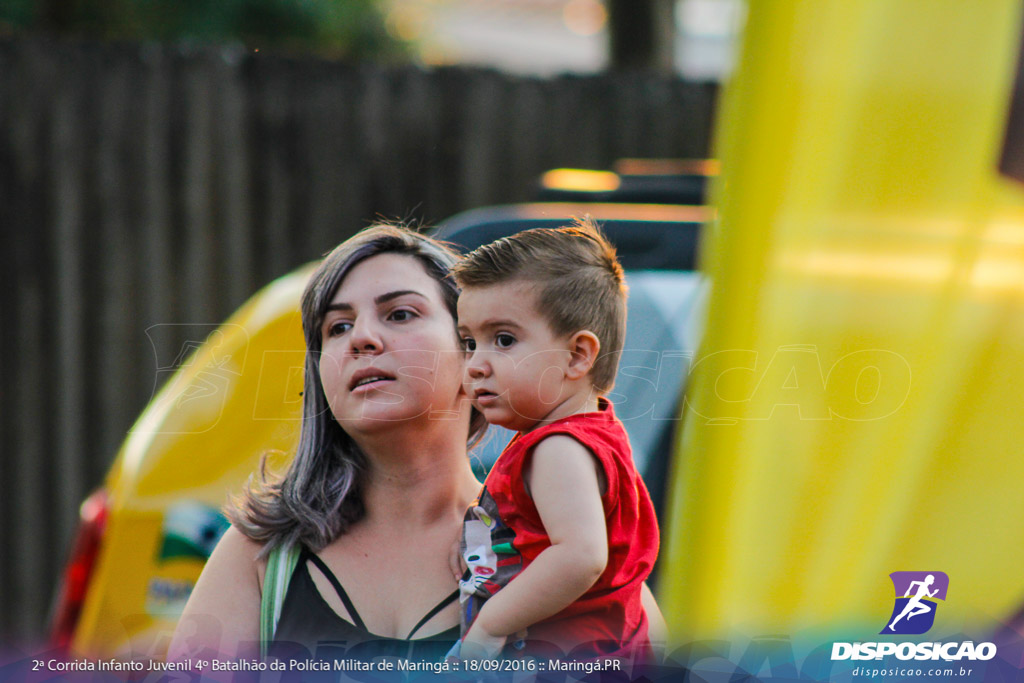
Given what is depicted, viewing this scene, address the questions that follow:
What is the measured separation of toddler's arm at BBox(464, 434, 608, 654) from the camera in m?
0.81

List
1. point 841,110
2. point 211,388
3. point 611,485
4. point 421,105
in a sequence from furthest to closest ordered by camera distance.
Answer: point 421,105 → point 211,388 → point 841,110 → point 611,485

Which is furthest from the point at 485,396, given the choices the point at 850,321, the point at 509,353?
the point at 850,321

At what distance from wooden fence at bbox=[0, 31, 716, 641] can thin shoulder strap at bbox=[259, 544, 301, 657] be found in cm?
281

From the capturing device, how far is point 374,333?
829mm

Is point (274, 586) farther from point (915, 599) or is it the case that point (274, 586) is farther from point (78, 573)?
point (78, 573)

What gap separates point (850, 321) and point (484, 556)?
45 cm

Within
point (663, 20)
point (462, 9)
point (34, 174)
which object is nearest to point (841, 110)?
point (34, 174)

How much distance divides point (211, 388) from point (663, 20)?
5.97 meters

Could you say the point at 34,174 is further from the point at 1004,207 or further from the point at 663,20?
the point at 663,20

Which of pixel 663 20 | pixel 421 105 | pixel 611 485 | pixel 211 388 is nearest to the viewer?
pixel 611 485

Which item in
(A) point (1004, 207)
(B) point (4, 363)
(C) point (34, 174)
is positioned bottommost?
(B) point (4, 363)

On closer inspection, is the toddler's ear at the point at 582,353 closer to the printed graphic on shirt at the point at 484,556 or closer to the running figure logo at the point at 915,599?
the printed graphic on shirt at the point at 484,556

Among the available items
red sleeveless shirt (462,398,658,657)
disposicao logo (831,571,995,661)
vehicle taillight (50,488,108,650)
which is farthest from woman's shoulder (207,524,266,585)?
vehicle taillight (50,488,108,650)

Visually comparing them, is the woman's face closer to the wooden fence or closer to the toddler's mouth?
the toddler's mouth
